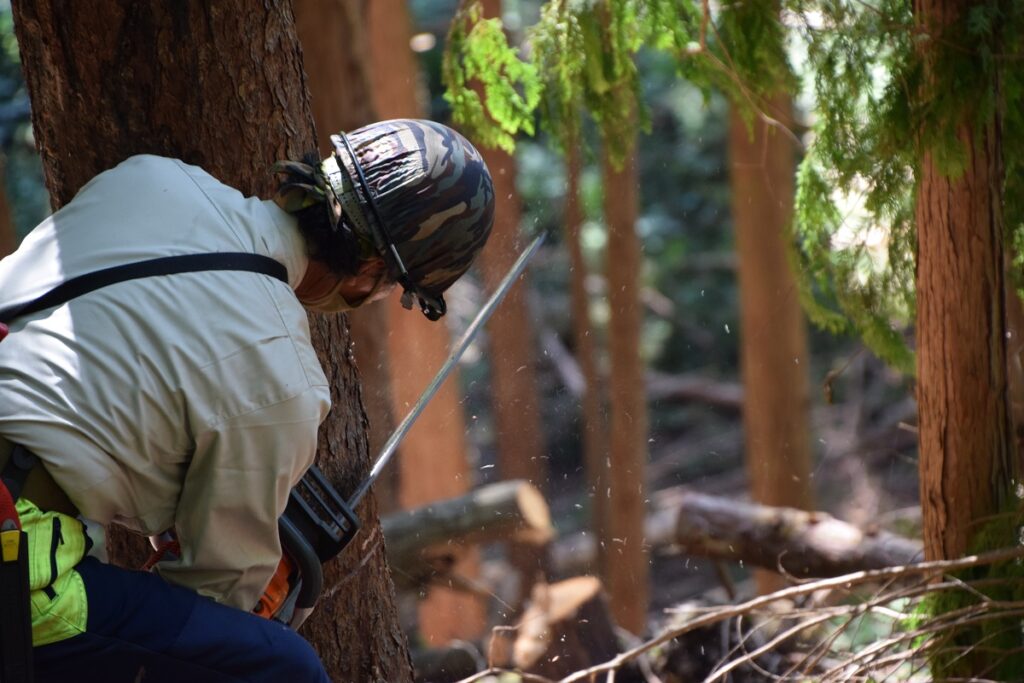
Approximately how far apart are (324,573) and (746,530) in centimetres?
311

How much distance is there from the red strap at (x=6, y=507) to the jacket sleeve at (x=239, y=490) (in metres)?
0.33

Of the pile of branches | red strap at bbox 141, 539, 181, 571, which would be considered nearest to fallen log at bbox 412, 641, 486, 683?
the pile of branches

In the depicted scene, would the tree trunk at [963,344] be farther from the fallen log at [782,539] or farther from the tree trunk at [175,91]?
the tree trunk at [175,91]

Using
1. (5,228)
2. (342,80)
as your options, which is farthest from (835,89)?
(5,228)

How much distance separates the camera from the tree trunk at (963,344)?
3.21 meters

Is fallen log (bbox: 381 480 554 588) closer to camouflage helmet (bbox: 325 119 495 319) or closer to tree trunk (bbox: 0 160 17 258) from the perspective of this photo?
tree trunk (bbox: 0 160 17 258)

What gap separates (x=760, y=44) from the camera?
12.2ft

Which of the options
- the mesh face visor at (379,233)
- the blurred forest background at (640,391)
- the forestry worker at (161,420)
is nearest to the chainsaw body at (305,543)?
the forestry worker at (161,420)

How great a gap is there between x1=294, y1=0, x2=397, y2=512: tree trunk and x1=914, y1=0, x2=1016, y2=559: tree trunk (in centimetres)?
417

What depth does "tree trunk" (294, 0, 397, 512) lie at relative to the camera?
6.99 metres

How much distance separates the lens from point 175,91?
2742 mm

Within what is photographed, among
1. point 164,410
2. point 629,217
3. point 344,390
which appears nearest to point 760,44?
point 344,390

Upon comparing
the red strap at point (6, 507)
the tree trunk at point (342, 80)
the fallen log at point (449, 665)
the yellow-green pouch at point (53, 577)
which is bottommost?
the fallen log at point (449, 665)

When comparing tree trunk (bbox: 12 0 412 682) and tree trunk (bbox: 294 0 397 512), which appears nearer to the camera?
tree trunk (bbox: 12 0 412 682)
